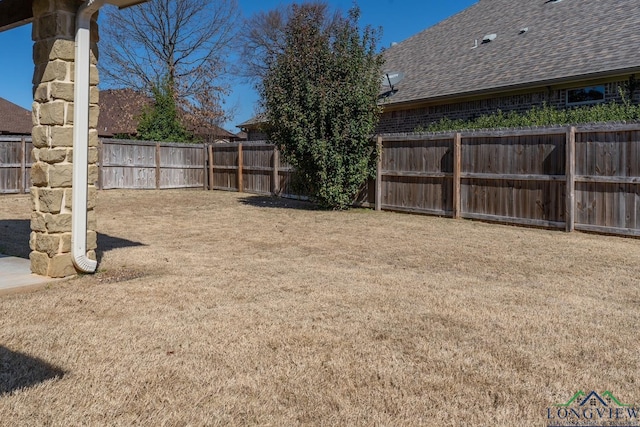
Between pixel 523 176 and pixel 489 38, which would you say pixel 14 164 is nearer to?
pixel 523 176

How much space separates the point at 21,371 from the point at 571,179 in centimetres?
853

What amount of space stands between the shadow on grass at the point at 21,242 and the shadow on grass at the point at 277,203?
5.81 m

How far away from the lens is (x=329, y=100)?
1154 centimetres

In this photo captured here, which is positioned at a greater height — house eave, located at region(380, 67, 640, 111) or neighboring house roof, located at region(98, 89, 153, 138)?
neighboring house roof, located at region(98, 89, 153, 138)

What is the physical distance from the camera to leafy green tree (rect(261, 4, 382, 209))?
11656 millimetres

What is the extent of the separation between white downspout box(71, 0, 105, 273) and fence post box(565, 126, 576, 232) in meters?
7.47

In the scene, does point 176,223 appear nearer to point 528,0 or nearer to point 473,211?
point 473,211

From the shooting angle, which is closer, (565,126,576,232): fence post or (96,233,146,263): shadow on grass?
(96,233,146,263): shadow on grass

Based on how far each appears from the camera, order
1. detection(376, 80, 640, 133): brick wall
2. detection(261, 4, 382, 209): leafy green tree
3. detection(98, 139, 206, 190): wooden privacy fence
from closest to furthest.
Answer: detection(261, 4, 382, 209): leafy green tree, detection(376, 80, 640, 133): brick wall, detection(98, 139, 206, 190): wooden privacy fence

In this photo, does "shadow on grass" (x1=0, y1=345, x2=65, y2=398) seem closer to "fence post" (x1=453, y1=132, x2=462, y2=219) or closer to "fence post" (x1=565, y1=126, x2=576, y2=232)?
"fence post" (x1=565, y1=126, x2=576, y2=232)

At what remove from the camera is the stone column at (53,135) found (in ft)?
15.9

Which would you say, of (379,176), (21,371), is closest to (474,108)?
(379,176)

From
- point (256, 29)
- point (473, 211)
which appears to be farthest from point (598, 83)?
point (256, 29)

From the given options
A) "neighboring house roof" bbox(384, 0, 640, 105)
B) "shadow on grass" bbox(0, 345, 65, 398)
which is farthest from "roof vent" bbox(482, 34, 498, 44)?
"shadow on grass" bbox(0, 345, 65, 398)
